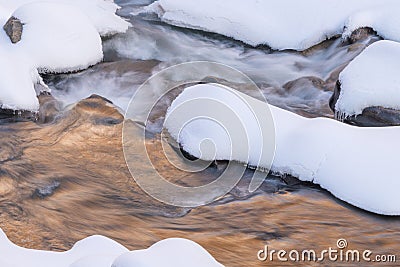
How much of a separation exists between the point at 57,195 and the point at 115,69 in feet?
6.77

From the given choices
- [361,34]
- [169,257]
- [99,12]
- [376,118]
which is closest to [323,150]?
[376,118]

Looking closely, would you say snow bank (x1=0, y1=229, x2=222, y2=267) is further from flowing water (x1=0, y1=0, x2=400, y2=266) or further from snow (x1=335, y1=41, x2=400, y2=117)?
snow (x1=335, y1=41, x2=400, y2=117)

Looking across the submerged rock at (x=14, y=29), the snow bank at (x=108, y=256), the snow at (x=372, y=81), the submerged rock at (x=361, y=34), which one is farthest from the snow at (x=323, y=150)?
the submerged rock at (x=361, y=34)

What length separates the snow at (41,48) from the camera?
4961 mm

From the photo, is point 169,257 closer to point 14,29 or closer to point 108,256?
point 108,256

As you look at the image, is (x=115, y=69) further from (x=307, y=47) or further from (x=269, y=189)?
(x=269, y=189)

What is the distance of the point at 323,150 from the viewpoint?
4211mm

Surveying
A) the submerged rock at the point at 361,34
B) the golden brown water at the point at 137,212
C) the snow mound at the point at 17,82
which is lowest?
the golden brown water at the point at 137,212

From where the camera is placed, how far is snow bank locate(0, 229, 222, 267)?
2486mm

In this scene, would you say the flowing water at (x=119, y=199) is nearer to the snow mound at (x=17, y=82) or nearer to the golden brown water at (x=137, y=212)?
the golden brown water at (x=137, y=212)

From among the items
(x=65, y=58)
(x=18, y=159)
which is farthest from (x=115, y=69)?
(x=18, y=159)

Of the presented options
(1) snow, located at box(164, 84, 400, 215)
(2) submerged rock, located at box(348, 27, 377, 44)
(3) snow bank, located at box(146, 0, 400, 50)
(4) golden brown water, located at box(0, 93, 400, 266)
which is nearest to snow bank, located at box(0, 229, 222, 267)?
(4) golden brown water, located at box(0, 93, 400, 266)

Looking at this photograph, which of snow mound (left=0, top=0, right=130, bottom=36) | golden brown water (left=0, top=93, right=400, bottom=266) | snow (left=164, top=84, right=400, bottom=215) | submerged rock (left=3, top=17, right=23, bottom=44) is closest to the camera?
golden brown water (left=0, top=93, right=400, bottom=266)

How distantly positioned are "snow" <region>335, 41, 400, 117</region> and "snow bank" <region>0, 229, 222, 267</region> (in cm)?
265
